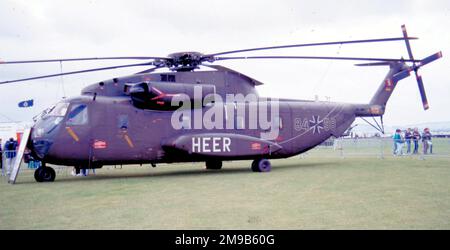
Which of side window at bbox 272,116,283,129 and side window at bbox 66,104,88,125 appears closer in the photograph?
side window at bbox 66,104,88,125

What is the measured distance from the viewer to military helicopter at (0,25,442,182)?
44.5 ft

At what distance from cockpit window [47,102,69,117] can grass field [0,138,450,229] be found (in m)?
2.42

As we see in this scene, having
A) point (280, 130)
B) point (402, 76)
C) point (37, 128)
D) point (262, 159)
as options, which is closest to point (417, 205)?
point (262, 159)

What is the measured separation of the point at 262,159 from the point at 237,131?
1.47 meters

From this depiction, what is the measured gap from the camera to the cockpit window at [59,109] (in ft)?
44.6

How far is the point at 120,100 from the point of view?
14672 mm

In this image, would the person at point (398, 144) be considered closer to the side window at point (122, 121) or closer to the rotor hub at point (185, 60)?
the rotor hub at point (185, 60)

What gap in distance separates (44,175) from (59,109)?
7.30 ft

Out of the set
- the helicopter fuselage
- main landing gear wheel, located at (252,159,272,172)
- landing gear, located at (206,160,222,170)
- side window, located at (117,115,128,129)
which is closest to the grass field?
the helicopter fuselage

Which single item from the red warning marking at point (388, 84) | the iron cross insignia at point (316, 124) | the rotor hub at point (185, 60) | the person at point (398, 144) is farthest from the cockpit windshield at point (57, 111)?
the person at point (398, 144)

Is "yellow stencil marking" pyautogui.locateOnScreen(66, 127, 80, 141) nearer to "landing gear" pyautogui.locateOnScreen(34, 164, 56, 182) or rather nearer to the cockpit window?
the cockpit window

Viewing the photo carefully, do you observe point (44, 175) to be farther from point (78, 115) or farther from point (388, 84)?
point (388, 84)

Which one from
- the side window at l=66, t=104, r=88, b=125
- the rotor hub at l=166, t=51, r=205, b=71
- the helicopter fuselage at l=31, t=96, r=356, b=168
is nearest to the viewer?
the helicopter fuselage at l=31, t=96, r=356, b=168

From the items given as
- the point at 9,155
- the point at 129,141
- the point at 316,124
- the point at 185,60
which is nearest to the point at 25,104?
the point at 9,155
